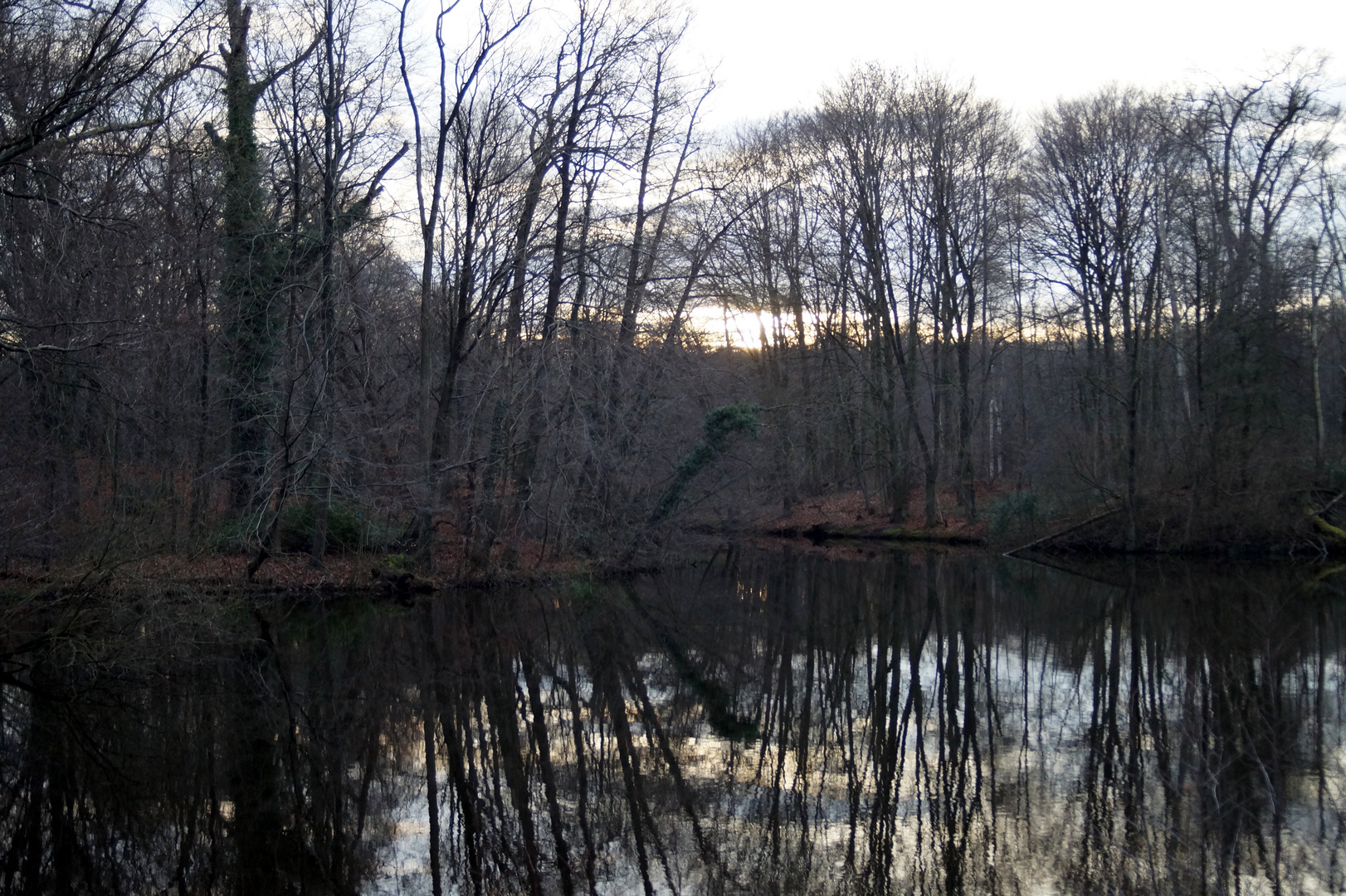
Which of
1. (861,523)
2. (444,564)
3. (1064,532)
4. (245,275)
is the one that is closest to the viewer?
(245,275)

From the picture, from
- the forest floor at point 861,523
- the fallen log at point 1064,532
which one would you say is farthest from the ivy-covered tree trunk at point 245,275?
the forest floor at point 861,523

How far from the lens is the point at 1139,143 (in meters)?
27.3

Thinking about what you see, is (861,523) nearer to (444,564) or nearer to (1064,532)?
(1064,532)

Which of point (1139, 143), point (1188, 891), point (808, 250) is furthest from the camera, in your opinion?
point (808, 250)

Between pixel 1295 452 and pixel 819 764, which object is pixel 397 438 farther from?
pixel 1295 452

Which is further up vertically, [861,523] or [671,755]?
[671,755]

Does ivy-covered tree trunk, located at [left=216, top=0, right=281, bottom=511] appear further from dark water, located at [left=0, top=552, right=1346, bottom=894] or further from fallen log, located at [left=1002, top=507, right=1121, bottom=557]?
fallen log, located at [left=1002, top=507, right=1121, bottom=557]

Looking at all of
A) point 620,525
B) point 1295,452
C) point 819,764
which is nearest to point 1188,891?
point 819,764

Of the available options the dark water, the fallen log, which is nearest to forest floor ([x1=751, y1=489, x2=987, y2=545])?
the fallen log

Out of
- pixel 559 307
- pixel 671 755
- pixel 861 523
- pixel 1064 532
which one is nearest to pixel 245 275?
pixel 559 307

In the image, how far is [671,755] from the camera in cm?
816

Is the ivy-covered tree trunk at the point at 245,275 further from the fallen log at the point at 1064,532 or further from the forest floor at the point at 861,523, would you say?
the forest floor at the point at 861,523

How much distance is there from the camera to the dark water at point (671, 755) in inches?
223

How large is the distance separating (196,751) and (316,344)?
11.2 meters
